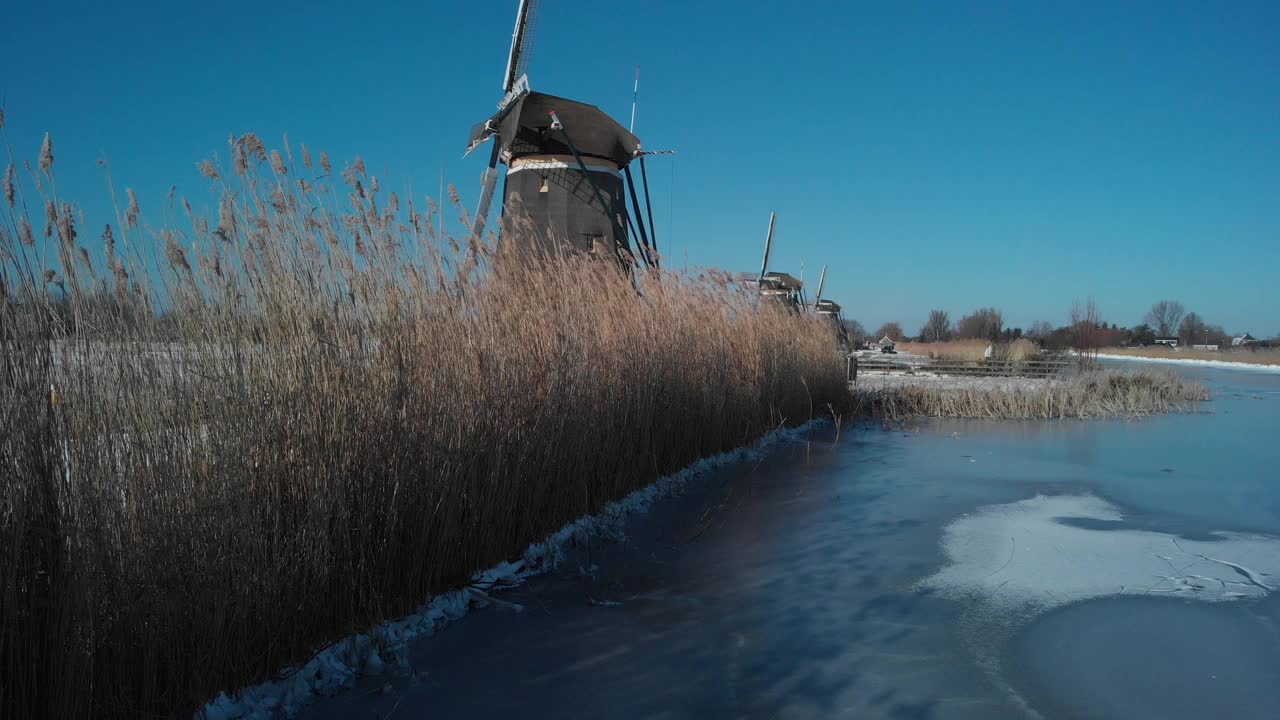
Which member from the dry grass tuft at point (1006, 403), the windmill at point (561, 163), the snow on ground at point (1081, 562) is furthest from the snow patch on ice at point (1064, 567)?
the windmill at point (561, 163)

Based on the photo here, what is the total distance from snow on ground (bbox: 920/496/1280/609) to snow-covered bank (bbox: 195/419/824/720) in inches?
67.2

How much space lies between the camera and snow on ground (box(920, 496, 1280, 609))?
3.30 metres

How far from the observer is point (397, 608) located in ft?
8.47

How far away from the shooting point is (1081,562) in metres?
3.79

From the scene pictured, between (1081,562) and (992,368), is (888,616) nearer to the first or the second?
(1081,562)

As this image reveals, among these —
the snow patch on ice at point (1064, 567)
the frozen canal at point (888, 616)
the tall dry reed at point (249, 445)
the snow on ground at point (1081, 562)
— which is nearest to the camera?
the tall dry reed at point (249, 445)

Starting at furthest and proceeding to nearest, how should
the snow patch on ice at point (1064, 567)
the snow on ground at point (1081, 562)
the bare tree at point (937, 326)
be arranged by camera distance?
the bare tree at point (937, 326) < the snow on ground at point (1081, 562) < the snow patch on ice at point (1064, 567)

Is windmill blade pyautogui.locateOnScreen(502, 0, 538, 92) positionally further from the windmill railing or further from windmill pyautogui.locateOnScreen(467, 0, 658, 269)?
the windmill railing

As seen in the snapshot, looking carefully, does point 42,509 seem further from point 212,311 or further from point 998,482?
point 998,482

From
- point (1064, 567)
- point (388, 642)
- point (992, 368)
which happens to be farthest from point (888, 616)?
point (992, 368)

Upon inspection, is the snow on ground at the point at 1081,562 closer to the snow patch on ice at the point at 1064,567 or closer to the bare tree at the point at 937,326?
the snow patch on ice at the point at 1064,567

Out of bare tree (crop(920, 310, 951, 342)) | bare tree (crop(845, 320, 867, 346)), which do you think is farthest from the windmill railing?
bare tree (crop(920, 310, 951, 342))

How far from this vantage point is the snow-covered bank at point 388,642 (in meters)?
1.96

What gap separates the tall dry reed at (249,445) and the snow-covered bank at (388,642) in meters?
0.05
